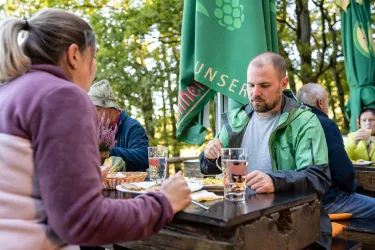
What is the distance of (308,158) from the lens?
1897mm

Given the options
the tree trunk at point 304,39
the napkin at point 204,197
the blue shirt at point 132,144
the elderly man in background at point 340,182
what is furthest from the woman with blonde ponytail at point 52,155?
the tree trunk at point 304,39

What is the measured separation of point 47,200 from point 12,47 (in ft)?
1.45

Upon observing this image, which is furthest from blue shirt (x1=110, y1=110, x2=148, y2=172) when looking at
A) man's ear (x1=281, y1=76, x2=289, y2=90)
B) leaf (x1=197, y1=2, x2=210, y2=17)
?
man's ear (x1=281, y1=76, x2=289, y2=90)

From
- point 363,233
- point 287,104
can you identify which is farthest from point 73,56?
point 363,233

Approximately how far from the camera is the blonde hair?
1.09 meters

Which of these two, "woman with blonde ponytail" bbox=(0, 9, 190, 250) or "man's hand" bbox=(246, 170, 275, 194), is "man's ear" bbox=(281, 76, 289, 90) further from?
"woman with blonde ponytail" bbox=(0, 9, 190, 250)

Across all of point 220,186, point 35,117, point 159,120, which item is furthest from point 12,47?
point 159,120

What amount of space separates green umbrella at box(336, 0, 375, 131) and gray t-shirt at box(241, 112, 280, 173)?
Result: 304 cm

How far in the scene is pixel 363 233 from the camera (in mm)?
2459

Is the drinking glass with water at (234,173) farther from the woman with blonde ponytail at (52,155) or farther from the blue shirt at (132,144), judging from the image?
the blue shirt at (132,144)

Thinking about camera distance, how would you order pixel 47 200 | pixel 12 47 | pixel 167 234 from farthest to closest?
pixel 167 234
pixel 12 47
pixel 47 200

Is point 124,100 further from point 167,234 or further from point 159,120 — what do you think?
point 167,234

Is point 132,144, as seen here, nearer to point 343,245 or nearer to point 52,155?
point 343,245

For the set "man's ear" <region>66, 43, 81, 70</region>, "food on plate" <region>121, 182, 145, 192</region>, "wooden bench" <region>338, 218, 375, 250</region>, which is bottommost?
"wooden bench" <region>338, 218, 375, 250</region>
